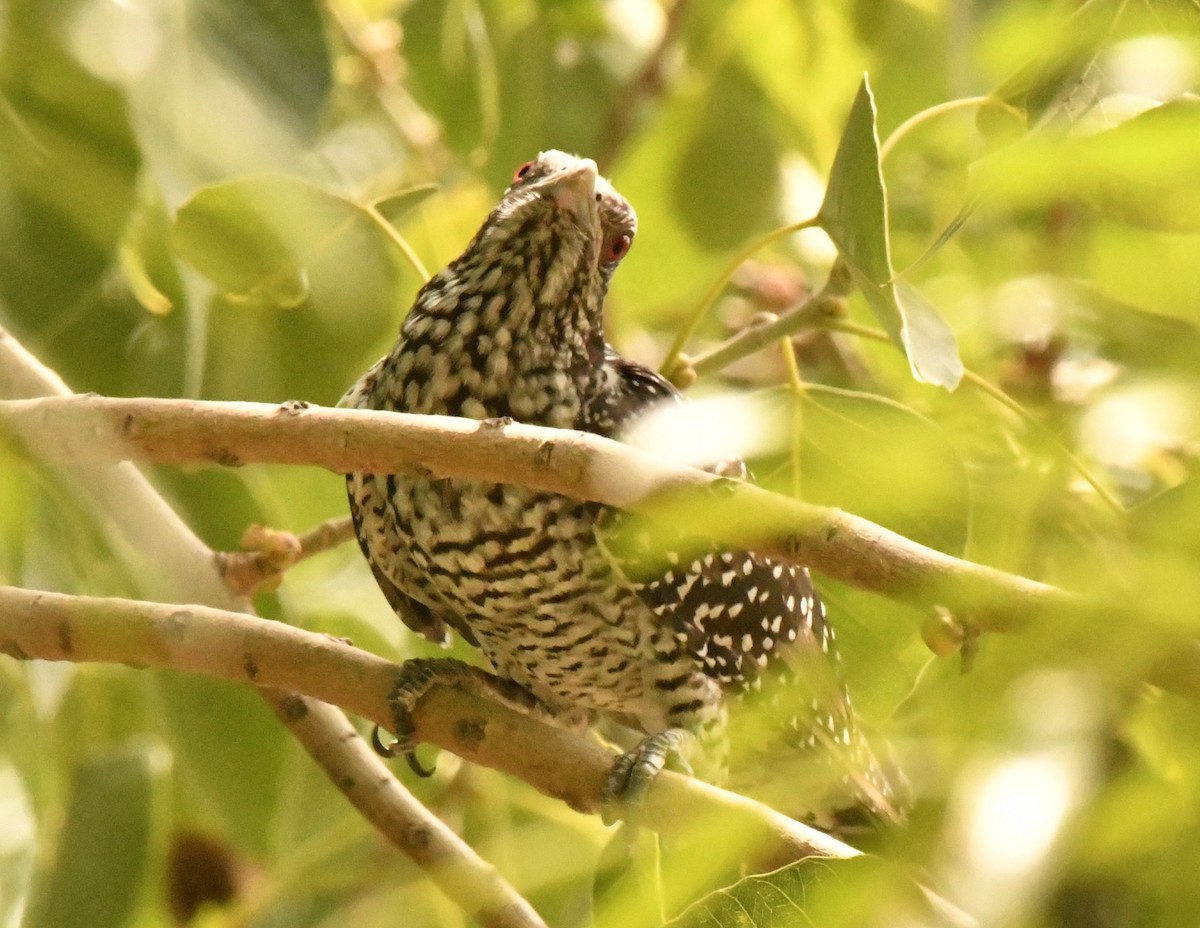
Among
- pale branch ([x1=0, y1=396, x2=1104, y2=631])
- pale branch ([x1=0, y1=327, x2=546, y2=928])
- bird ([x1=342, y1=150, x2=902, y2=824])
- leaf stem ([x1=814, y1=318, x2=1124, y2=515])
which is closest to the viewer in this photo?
leaf stem ([x1=814, y1=318, x2=1124, y2=515])

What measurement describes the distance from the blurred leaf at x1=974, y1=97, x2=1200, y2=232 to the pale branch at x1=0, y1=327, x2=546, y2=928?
1.23 metres

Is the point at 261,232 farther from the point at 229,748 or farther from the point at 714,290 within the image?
the point at 229,748

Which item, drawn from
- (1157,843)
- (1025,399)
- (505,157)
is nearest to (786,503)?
(1157,843)

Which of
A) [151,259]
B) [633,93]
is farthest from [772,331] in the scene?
[633,93]

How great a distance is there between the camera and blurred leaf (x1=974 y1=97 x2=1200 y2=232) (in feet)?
1.37

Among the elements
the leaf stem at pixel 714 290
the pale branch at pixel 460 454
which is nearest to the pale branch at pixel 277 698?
the pale branch at pixel 460 454

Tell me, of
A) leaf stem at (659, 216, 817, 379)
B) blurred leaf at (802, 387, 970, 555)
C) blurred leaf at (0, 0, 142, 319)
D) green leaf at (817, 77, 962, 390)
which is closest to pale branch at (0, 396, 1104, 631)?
blurred leaf at (802, 387, 970, 555)

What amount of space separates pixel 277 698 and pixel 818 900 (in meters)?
1.19

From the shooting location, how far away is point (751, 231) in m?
2.50

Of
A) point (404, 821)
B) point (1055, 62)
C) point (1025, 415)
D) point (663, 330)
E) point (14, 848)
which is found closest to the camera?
point (1055, 62)

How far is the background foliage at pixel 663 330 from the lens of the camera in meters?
0.48

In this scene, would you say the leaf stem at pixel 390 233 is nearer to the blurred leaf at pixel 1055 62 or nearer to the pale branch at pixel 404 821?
the pale branch at pixel 404 821

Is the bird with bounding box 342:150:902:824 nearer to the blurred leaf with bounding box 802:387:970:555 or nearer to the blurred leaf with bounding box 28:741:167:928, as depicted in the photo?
the blurred leaf with bounding box 28:741:167:928

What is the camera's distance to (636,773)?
1551 mm
